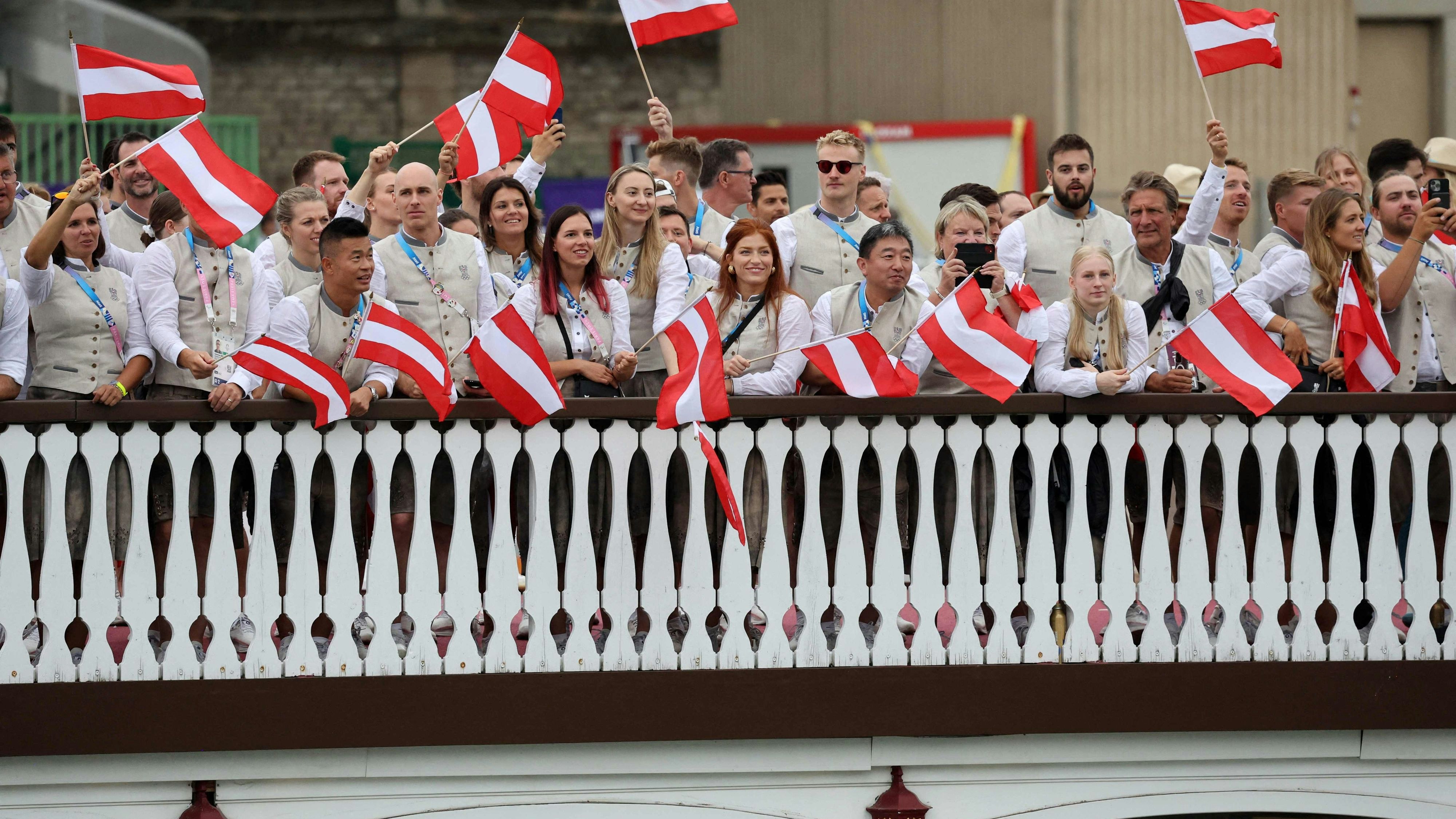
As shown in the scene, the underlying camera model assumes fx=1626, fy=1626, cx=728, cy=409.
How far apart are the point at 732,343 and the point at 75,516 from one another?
2696 millimetres

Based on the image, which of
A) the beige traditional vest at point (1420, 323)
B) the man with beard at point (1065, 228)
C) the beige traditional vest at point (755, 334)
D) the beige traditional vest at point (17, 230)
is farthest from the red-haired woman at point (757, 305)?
the beige traditional vest at point (17, 230)

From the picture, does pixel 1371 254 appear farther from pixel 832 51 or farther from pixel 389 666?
pixel 832 51

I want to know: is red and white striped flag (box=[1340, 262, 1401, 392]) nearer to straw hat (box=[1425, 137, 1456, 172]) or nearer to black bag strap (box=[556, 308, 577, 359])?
straw hat (box=[1425, 137, 1456, 172])

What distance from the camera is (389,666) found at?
645 cm

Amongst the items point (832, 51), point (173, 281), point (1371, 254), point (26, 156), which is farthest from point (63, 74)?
point (1371, 254)

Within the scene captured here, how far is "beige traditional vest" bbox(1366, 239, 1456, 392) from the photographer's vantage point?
709cm

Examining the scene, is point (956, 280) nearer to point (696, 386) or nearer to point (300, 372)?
point (696, 386)

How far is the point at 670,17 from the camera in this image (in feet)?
26.5

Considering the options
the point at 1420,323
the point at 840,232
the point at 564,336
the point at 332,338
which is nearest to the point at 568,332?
the point at 564,336

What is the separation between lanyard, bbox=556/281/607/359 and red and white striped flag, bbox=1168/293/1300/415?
2.32m

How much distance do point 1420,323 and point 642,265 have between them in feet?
11.2

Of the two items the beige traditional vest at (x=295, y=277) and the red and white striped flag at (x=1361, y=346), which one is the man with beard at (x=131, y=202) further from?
the red and white striped flag at (x=1361, y=346)

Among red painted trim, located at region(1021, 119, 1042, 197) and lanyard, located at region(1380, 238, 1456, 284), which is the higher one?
red painted trim, located at region(1021, 119, 1042, 197)

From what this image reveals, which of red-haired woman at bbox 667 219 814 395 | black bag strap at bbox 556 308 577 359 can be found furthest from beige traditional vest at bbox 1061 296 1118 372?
black bag strap at bbox 556 308 577 359
